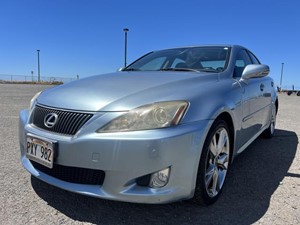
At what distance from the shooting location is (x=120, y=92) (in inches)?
101

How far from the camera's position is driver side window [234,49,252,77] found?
364 cm

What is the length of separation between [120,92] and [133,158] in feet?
2.14

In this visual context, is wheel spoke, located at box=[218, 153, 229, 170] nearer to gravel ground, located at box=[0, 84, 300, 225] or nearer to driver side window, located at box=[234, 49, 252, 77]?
gravel ground, located at box=[0, 84, 300, 225]

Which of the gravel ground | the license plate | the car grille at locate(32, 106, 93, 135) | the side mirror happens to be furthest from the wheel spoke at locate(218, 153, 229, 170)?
the license plate

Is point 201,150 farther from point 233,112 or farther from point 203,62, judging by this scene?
point 203,62

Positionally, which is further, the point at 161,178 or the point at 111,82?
the point at 111,82

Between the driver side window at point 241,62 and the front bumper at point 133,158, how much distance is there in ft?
5.23

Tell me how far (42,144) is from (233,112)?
5.80 ft

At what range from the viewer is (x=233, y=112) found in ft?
9.86

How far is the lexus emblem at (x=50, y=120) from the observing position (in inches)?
97.0

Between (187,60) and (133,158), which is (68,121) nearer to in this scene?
(133,158)

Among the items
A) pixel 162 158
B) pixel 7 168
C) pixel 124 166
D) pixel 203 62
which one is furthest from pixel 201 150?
pixel 7 168

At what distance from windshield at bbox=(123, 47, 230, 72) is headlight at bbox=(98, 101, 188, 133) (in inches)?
50.8

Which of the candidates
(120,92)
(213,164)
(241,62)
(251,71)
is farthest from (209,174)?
(241,62)
